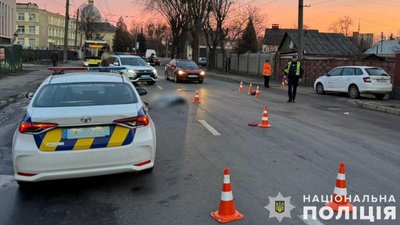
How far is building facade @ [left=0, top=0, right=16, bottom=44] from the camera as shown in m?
53.5

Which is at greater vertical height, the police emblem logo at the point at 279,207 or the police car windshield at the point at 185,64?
the police car windshield at the point at 185,64

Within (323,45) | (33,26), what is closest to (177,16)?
(323,45)

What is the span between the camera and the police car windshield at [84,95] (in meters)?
5.96

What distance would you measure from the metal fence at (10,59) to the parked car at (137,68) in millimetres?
8558

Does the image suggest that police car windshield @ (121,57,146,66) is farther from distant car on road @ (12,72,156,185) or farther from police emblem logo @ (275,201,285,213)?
police emblem logo @ (275,201,285,213)

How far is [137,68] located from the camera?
24.6 meters

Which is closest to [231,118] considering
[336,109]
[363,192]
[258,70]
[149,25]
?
[336,109]

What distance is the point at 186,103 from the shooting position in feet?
52.4

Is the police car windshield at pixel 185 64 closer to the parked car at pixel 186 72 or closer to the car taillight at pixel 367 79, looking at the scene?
the parked car at pixel 186 72

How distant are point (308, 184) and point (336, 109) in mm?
10678

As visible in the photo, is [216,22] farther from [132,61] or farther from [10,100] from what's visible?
[10,100]

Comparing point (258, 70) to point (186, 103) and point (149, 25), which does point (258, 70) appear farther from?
point (149, 25)

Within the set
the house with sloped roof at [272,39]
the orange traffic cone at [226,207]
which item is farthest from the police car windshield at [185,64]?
the house with sloped roof at [272,39]

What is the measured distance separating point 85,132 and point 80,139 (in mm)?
104
